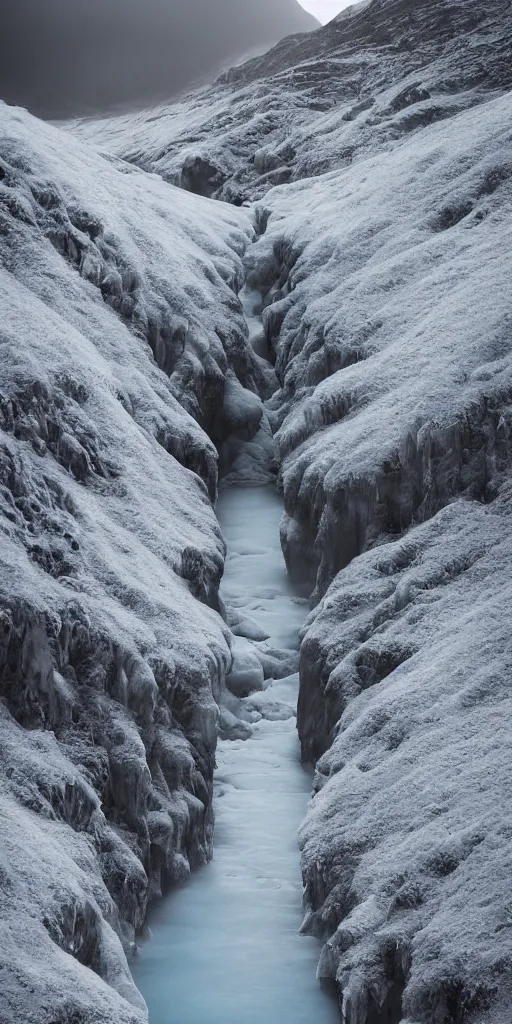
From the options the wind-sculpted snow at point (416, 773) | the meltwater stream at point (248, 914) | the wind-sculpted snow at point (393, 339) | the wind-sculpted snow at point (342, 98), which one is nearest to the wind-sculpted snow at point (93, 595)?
the meltwater stream at point (248, 914)

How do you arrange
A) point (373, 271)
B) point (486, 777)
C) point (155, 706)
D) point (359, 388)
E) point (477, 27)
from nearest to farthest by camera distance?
point (486, 777), point (155, 706), point (359, 388), point (373, 271), point (477, 27)

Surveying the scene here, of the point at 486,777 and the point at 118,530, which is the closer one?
the point at 486,777

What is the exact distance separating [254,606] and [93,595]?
1241 centimetres

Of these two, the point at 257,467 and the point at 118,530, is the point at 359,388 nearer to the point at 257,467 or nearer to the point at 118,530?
the point at 257,467

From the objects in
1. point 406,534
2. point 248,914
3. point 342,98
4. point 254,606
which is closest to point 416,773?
point 248,914

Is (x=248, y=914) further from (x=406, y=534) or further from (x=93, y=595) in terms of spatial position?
(x=406, y=534)

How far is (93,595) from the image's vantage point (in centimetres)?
2030

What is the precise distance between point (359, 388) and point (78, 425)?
433 inches

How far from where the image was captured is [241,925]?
19.2 meters

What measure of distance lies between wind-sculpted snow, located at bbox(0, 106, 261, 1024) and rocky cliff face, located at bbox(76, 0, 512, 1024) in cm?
310

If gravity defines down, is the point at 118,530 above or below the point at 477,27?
below

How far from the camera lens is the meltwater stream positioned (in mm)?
17047

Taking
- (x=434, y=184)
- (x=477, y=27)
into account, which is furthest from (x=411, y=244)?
(x=477, y=27)

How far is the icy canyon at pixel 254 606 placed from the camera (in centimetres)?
1570
